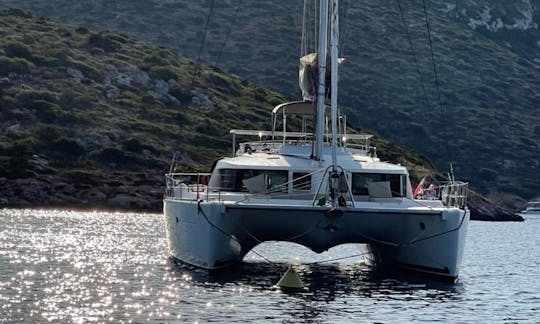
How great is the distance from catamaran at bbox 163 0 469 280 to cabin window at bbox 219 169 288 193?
3cm

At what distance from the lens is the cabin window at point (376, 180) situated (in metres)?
31.5

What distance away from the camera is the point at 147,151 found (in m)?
87.9

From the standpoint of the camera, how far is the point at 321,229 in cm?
2917

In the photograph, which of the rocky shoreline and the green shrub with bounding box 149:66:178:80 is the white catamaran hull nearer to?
the rocky shoreline

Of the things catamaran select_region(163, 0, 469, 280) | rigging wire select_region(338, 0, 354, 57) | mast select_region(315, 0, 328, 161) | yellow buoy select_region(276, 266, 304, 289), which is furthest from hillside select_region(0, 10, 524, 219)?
yellow buoy select_region(276, 266, 304, 289)

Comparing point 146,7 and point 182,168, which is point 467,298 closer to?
point 182,168

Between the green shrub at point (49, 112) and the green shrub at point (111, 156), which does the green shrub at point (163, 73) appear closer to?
the green shrub at point (49, 112)

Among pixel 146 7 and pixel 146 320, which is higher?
pixel 146 7

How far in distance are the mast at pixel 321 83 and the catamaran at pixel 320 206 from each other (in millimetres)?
31

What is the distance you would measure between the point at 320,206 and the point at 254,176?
4090mm

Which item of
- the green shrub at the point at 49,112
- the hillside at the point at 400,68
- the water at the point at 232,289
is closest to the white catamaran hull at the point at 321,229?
the water at the point at 232,289

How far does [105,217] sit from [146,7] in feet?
363

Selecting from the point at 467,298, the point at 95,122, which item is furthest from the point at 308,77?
the point at 95,122

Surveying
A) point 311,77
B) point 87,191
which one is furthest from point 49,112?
point 311,77
